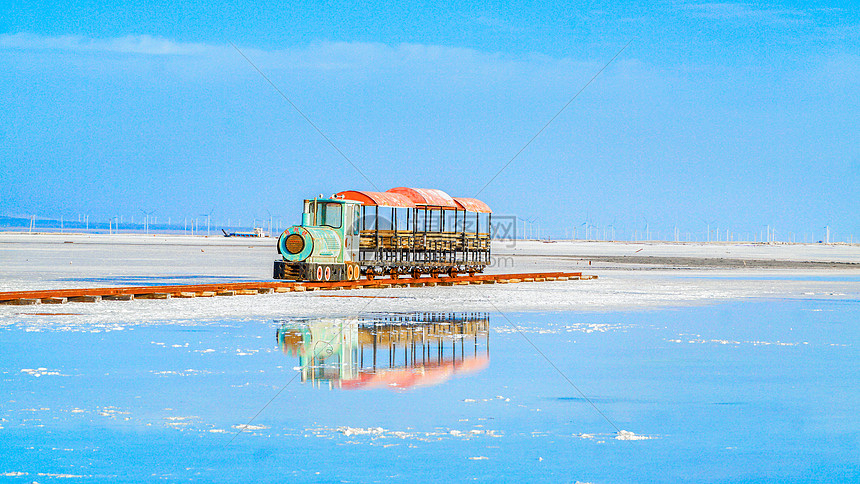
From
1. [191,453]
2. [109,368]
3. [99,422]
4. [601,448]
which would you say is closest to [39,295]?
[109,368]

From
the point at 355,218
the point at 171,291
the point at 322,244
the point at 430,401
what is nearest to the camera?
the point at 430,401

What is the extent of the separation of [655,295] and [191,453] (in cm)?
2403

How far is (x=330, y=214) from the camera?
33281mm

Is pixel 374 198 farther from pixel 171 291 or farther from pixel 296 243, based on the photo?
pixel 171 291

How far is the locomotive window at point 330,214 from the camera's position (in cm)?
3322

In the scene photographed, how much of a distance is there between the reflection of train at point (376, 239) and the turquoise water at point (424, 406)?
47.3 ft

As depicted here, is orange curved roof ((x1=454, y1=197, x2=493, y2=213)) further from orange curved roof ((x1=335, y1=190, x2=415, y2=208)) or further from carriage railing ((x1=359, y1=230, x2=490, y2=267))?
orange curved roof ((x1=335, y1=190, x2=415, y2=208))

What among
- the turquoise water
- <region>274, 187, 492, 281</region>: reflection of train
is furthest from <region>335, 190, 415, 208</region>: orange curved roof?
the turquoise water

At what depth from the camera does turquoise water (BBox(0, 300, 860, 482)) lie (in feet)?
25.0

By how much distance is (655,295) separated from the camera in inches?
1182

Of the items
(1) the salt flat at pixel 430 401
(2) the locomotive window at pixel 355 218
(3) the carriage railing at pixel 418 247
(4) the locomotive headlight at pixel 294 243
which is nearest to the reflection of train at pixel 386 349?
(1) the salt flat at pixel 430 401

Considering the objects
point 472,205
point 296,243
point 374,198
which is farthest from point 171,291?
point 472,205

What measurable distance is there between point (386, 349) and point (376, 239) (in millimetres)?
20610

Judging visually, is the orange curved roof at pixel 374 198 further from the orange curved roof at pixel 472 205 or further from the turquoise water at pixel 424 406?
the turquoise water at pixel 424 406
